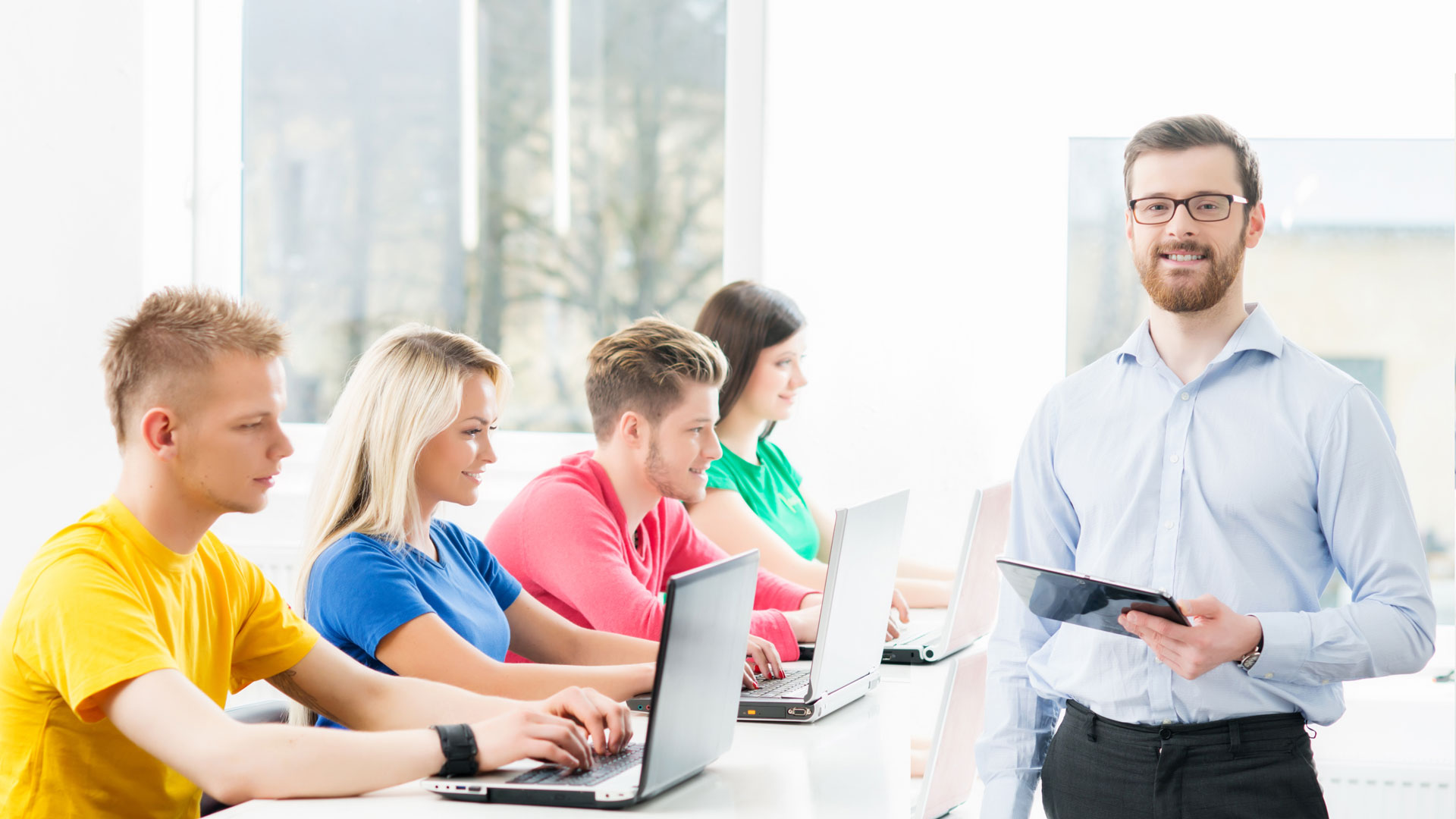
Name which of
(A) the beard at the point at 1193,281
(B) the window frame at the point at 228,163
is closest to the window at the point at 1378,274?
(B) the window frame at the point at 228,163

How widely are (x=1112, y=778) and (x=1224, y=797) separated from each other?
130 mm

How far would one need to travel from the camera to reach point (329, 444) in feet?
6.03

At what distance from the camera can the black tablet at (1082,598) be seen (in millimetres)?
1316

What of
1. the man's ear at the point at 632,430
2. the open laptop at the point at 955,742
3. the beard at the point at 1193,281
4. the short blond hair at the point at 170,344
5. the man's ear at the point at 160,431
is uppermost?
the beard at the point at 1193,281

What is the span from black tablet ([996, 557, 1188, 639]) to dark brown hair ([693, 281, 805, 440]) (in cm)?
150

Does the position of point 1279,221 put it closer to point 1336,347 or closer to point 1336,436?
point 1336,347

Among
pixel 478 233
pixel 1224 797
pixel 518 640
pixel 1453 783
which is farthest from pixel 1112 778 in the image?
pixel 478 233

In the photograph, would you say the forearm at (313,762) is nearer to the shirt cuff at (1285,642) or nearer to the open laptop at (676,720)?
the open laptop at (676,720)

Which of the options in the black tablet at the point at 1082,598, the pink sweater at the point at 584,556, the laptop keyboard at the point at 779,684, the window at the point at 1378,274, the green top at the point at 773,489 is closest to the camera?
the black tablet at the point at 1082,598

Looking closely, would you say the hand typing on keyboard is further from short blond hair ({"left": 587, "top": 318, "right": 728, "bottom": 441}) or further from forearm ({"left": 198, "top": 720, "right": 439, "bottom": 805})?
forearm ({"left": 198, "top": 720, "right": 439, "bottom": 805})

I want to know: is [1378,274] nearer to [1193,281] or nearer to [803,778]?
[1193,281]

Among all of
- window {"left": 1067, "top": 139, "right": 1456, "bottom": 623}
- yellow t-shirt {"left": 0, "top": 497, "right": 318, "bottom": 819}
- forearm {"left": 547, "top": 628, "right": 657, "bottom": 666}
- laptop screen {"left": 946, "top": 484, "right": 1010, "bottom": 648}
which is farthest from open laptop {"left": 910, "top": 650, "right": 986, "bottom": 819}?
window {"left": 1067, "top": 139, "right": 1456, "bottom": 623}

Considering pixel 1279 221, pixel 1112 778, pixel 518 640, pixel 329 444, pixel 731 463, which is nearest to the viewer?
pixel 1112 778

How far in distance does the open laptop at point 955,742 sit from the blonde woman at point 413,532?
0.44m
